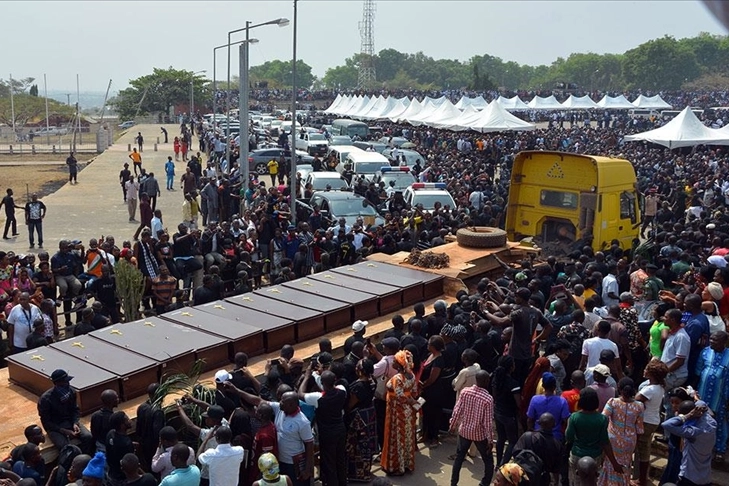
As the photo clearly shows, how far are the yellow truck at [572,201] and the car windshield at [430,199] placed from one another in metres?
5.00

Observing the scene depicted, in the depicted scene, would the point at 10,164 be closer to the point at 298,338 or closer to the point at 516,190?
the point at 516,190

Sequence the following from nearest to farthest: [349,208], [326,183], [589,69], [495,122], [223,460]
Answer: [223,460]
[349,208]
[326,183]
[495,122]
[589,69]

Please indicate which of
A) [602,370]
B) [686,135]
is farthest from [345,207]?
[686,135]

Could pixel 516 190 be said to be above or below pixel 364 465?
above

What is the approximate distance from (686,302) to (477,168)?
19.9 m

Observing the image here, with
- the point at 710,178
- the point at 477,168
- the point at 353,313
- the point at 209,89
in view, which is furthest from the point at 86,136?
the point at 353,313

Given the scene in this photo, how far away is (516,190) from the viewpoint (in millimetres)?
15812

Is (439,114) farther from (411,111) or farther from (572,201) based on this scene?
(572,201)

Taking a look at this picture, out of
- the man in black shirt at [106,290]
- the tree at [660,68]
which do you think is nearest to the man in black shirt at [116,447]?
the man in black shirt at [106,290]

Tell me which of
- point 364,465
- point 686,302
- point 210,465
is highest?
point 686,302

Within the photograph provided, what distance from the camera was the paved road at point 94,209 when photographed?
21.3 metres

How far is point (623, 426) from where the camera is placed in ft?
23.4

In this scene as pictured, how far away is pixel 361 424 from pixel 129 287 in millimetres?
5418

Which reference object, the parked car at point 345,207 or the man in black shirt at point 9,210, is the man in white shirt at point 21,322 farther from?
the man in black shirt at point 9,210
